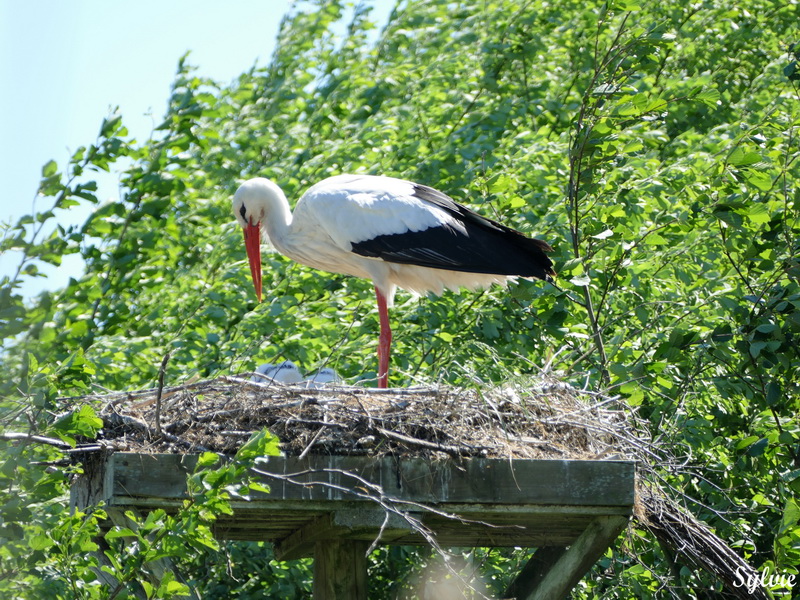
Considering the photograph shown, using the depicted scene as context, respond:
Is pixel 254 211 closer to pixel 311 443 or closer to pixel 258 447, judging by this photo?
pixel 311 443

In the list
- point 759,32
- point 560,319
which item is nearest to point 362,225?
A: point 560,319

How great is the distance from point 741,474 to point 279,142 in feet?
21.3

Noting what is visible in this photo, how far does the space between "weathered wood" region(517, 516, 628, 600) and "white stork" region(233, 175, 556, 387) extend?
1834mm

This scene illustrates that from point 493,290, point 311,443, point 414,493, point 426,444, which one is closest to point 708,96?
point 493,290

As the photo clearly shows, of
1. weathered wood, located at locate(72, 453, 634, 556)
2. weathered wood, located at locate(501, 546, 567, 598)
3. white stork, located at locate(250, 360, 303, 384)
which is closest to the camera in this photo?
weathered wood, located at locate(72, 453, 634, 556)

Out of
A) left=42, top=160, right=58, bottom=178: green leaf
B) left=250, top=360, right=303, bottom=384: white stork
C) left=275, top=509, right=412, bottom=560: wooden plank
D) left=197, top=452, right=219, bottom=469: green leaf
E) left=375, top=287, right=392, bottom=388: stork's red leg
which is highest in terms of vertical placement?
left=42, top=160, right=58, bottom=178: green leaf

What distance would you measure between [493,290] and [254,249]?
5.07ft

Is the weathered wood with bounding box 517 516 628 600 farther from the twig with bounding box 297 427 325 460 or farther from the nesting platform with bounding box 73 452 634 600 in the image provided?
the twig with bounding box 297 427 325 460

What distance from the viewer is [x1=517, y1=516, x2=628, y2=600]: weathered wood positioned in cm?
443

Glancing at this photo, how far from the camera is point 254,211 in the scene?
24.4 ft

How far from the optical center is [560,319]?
6410 mm

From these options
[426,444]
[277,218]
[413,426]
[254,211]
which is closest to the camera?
[426,444]

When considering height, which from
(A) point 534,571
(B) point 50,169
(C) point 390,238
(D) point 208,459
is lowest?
(A) point 534,571

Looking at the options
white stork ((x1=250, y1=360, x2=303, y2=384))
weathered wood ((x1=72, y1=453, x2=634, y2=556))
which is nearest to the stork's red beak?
white stork ((x1=250, y1=360, x2=303, y2=384))
